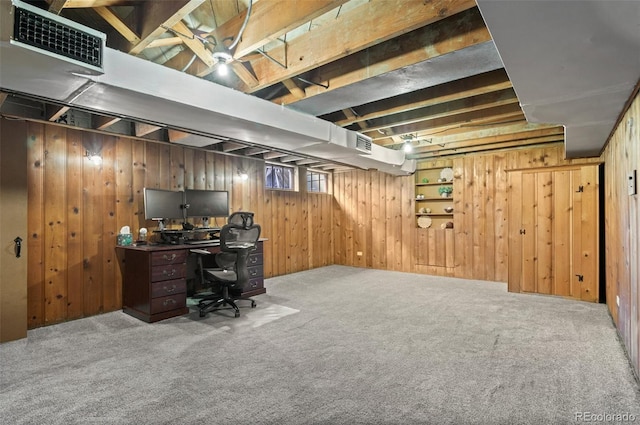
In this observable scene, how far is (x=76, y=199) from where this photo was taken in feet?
12.0

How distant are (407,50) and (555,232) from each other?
3572 millimetres

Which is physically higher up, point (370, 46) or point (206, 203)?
point (370, 46)

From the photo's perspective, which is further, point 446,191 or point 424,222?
point 424,222

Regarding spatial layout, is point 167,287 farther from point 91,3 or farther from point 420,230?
point 420,230

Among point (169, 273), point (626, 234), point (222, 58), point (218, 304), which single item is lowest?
point (218, 304)

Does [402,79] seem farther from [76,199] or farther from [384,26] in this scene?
[76,199]

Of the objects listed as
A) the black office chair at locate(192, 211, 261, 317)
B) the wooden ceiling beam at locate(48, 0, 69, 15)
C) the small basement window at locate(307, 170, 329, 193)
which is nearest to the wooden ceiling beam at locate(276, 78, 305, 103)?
the black office chair at locate(192, 211, 261, 317)

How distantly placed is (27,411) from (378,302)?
3388mm

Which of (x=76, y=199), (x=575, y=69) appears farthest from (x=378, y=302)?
(x=76, y=199)

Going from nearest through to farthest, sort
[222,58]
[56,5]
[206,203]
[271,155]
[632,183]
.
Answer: [56,5] → [222,58] → [632,183] → [206,203] → [271,155]

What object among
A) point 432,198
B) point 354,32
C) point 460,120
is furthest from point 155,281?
point 432,198

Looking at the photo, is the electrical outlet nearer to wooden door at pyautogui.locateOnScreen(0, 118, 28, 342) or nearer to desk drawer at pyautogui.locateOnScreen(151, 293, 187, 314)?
desk drawer at pyautogui.locateOnScreen(151, 293, 187, 314)

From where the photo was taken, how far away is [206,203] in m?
4.55

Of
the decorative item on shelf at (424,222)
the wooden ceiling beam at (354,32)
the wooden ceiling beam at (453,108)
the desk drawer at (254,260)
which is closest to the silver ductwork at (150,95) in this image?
the wooden ceiling beam at (354,32)
